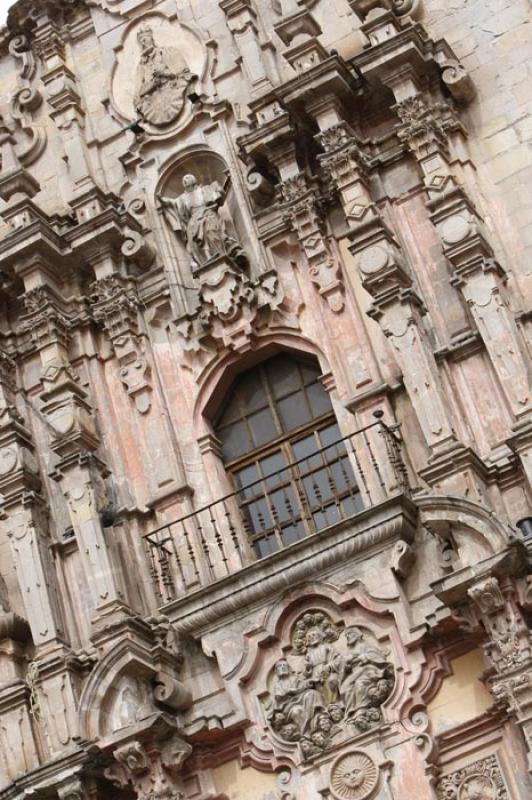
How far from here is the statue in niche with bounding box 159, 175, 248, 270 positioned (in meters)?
16.1

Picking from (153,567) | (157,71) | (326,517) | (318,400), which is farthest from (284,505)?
(157,71)

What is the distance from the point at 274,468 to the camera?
15.5 meters

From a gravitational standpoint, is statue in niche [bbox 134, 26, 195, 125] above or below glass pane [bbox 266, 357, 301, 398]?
above

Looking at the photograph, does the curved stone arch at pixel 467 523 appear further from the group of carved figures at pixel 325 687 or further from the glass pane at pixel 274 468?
the glass pane at pixel 274 468

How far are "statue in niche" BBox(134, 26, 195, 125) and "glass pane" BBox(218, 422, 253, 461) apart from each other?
321 centimetres

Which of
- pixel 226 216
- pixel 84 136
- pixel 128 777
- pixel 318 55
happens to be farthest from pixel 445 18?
pixel 128 777

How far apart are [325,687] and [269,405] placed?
2961 millimetres

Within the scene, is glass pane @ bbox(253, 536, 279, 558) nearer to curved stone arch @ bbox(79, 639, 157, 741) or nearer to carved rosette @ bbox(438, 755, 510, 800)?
curved stone arch @ bbox(79, 639, 157, 741)

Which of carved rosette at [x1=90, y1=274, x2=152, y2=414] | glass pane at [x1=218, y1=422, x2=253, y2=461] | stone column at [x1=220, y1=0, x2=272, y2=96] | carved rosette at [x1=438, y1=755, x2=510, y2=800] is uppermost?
stone column at [x1=220, y1=0, x2=272, y2=96]

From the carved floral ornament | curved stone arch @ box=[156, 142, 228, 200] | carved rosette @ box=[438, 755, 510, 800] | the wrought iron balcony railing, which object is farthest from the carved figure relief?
the carved floral ornament

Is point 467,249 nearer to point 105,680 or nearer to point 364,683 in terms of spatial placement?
point 364,683

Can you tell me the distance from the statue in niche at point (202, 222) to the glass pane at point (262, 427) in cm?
134

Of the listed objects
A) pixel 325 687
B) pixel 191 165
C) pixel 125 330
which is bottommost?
pixel 325 687

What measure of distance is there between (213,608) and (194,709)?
818 mm
